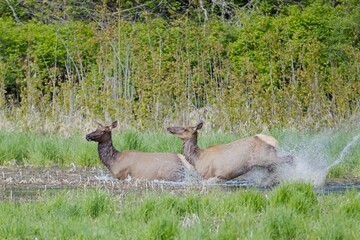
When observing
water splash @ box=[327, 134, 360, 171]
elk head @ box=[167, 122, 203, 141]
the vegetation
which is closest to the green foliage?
water splash @ box=[327, 134, 360, 171]

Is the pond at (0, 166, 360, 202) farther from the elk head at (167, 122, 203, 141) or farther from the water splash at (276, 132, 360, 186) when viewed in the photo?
the elk head at (167, 122, 203, 141)

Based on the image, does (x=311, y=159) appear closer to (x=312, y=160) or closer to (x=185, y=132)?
(x=312, y=160)

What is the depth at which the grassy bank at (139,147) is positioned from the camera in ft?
44.8

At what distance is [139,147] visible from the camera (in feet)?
49.1

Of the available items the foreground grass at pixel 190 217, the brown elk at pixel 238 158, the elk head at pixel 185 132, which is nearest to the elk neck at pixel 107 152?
the elk head at pixel 185 132

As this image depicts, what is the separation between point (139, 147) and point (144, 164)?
1.98 m

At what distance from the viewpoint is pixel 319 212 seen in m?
7.93

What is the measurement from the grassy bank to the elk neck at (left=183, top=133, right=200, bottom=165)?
4.33ft

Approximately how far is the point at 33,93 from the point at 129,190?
27.1 feet

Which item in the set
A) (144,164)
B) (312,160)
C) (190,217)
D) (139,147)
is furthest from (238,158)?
(190,217)

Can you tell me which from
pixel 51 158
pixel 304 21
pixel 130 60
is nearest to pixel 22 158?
A: pixel 51 158

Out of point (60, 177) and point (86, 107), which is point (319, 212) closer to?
point (60, 177)

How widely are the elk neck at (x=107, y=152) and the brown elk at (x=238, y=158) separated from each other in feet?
4.29

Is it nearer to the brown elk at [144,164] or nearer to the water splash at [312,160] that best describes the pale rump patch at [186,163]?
the brown elk at [144,164]
